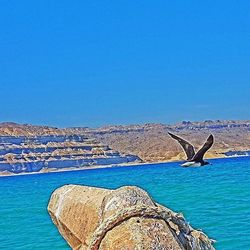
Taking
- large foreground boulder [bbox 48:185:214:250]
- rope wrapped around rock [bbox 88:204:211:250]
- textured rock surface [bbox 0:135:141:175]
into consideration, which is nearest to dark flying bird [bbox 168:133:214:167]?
large foreground boulder [bbox 48:185:214:250]

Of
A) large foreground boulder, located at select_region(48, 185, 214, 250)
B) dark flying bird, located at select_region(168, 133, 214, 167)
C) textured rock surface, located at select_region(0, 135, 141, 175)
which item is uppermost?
large foreground boulder, located at select_region(48, 185, 214, 250)

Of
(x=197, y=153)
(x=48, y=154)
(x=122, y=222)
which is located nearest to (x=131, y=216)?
(x=122, y=222)

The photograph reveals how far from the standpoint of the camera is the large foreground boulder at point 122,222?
3.37 meters

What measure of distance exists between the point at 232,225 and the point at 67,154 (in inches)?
4744

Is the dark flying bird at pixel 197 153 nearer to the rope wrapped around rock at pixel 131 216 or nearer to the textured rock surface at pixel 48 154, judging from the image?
the rope wrapped around rock at pixel 131 216

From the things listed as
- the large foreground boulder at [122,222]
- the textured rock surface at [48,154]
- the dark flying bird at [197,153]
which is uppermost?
the large foreground boulder at [122,222]

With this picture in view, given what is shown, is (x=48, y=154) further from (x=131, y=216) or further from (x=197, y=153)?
(x=131, y=216)

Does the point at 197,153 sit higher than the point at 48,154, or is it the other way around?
the point at 197,153

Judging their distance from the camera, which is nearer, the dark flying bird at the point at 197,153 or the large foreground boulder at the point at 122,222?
the large foreground boulder at the point at 122,222

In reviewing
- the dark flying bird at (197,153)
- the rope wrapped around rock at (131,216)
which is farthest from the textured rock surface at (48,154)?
the rope wrapped around rock at (131,216)

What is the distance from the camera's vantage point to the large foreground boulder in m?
3.37

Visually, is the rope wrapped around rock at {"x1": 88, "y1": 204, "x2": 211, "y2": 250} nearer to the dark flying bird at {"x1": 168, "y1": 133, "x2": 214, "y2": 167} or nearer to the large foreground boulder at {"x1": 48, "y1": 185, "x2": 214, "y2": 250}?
the large foreground boulder at {"x1": 48, "y1": 185, "x2": 214, "y2": 250}

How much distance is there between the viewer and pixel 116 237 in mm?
3426

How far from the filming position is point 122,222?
3488mm
